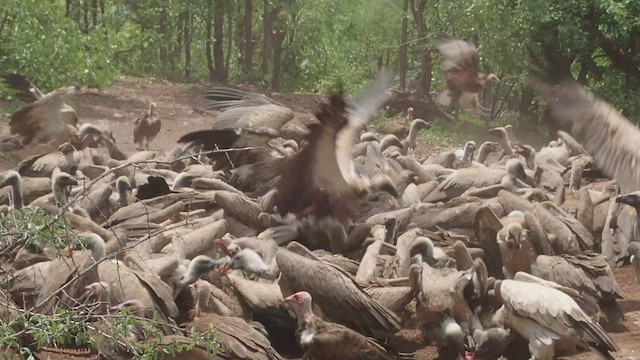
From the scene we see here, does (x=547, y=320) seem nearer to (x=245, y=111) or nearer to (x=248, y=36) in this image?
(x=245, y=111)

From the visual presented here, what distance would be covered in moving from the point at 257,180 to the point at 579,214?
319 cm

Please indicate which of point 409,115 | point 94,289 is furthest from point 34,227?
point 409,115

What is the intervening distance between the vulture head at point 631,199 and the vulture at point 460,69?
269 inches

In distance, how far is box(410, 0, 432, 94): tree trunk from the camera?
19.7 metres

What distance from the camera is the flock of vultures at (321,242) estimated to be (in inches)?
221

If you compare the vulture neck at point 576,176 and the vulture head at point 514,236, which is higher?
the vulture head at point 514,236

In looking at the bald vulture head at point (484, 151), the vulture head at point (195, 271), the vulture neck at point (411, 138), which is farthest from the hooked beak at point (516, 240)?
the vulture neck at point (411, 138)

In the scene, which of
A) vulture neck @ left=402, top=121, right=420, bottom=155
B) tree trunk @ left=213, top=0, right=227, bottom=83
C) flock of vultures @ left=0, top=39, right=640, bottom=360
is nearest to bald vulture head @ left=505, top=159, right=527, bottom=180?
flock of vultures @ left=0, top=39, right=640, bottom=360

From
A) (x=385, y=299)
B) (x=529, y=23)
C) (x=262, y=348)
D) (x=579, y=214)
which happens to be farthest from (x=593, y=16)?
(x=262, y=348)

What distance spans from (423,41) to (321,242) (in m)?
12.7

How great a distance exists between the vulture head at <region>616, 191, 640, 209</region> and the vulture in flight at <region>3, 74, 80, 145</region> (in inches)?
255

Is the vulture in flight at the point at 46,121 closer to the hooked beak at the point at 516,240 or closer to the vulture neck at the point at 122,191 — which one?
the vulture neck at the point at 122,191

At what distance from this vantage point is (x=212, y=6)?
2097cm

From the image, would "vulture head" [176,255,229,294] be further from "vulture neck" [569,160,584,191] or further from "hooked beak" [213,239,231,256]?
"vulture neck" [569,160,584,191]
